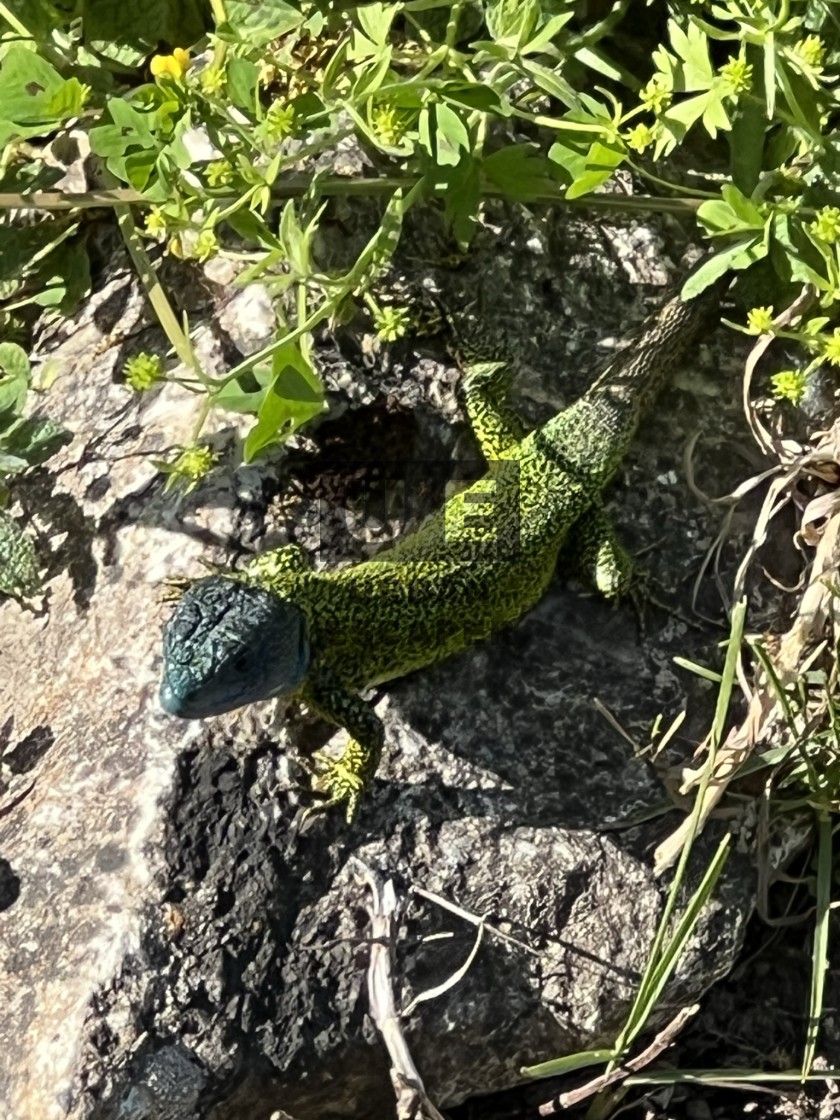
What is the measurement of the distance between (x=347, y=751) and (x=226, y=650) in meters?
0.46

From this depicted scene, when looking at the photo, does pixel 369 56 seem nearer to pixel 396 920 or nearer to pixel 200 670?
pixel 200 670

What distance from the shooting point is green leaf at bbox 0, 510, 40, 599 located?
358cm

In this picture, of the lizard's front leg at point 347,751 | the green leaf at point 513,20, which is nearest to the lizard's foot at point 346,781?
the lizard's front leg at point 347,751

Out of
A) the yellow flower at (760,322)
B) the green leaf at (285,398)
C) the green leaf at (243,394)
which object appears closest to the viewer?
the green leaf at (285,398)

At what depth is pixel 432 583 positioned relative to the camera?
12.2ft

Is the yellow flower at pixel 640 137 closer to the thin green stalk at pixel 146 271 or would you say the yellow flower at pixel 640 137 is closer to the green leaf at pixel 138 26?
the thin green stalk at pixel 146 271

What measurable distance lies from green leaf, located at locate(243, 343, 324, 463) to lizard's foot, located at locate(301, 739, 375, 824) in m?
0.89

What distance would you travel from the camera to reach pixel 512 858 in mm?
3506

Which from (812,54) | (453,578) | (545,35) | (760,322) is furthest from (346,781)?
(812,54)

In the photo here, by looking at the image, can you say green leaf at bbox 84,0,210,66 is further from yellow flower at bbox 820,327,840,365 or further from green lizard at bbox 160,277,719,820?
yellow flower at bbox 820,327,840,365

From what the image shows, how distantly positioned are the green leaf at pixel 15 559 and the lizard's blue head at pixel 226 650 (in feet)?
1.83

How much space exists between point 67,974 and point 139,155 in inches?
80.1

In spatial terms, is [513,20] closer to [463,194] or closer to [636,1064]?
[463,194]

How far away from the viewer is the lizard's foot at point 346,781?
3.37 m
